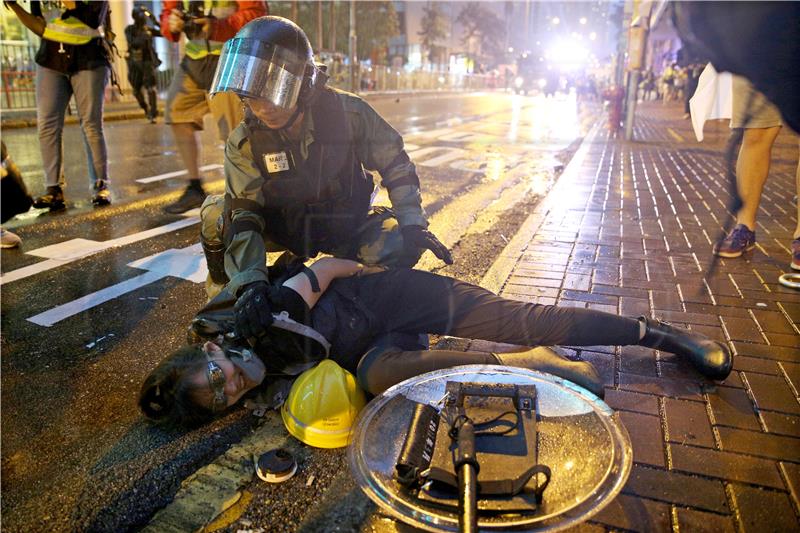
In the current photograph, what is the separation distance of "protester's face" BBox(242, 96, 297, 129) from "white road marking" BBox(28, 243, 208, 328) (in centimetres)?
143

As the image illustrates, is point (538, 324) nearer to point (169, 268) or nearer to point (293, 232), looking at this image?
point (293, 232)

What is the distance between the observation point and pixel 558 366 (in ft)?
7.72

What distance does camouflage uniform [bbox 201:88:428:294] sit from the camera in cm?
276

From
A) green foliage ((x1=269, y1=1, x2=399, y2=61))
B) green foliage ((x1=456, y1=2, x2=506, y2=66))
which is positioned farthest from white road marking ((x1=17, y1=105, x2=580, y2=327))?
green foliage ((x1=456, y1=2, x2=506, y2=66))

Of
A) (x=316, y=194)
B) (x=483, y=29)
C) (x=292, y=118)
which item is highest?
(x=483, y=29)

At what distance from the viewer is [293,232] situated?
297cm

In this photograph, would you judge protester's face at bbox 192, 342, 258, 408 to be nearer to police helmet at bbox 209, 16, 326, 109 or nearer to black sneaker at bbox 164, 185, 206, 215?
police helmet at bbox 209, 16, 326, 109

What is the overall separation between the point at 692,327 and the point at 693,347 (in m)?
0.57

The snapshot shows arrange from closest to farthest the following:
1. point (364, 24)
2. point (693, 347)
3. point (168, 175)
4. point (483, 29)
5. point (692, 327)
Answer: point (693, 347)
point (692, 327)
point (168, 175)
point (364, 24)
point (483, 29)

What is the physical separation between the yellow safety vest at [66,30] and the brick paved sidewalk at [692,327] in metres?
4.06

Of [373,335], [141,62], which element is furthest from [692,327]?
[141,62]

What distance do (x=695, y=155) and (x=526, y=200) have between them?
487 centimetres

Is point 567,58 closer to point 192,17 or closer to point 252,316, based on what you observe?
point 192,17

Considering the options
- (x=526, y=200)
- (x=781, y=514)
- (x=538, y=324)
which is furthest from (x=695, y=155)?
(x=781, y=514)
